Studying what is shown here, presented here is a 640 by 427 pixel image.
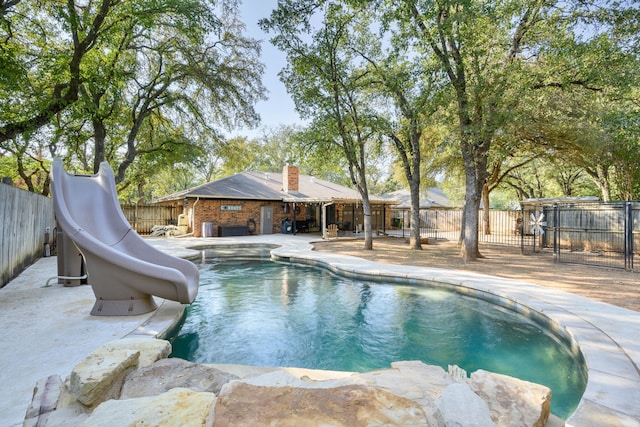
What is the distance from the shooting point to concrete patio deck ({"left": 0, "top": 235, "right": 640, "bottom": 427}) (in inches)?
95.2

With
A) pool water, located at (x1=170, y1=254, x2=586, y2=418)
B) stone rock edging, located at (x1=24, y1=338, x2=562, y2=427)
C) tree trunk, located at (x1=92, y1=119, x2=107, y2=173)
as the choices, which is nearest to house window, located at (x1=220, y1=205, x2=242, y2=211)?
tree trunk, located at (x1=92, y1=119, x2=107, y2=173)

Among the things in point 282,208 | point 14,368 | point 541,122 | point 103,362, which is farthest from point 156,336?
point 282,208

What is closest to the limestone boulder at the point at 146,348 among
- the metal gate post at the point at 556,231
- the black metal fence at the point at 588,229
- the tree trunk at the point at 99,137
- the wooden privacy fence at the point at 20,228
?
the wooden privacy fence at the point at 20,228

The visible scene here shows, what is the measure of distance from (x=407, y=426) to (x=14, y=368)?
354 cm

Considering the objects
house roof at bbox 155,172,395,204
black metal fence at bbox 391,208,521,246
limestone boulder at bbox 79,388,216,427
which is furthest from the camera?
black metal fence at bbox 391,208,521,246

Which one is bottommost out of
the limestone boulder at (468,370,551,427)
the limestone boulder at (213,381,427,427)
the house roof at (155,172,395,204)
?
the limestone boulder at (468,370,551,427)

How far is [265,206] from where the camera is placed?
61.6 feet

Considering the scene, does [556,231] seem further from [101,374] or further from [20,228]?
[20,228]

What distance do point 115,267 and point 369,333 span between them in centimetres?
392

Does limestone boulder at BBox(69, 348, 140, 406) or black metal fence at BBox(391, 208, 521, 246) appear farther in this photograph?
black metal fence at BBox(391, 208, 521, 246)

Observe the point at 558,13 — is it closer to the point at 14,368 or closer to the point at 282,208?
the point at 14,368

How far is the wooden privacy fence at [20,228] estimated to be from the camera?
570 centimetres

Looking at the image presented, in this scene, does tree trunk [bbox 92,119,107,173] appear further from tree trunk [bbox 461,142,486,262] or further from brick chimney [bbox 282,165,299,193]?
tree trunk [bbox 461,142,486,262]

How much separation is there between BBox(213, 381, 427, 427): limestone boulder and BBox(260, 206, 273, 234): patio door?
17.0 metres
